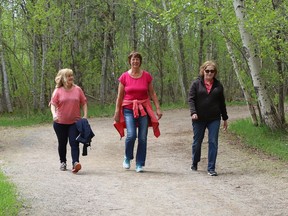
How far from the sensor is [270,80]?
471 inches

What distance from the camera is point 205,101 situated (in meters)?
8.38

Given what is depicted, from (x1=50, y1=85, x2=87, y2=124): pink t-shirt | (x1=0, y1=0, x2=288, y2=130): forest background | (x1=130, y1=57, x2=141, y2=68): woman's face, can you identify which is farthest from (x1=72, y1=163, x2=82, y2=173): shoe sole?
(x1=0, y1=0, x2=288, y2=130): forest background

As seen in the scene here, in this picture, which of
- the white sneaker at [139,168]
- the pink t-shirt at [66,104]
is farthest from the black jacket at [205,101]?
the pink t-shirt at [66,104]

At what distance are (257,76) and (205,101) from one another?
396cm

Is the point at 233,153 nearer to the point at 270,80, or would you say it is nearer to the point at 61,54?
the point at 270,80

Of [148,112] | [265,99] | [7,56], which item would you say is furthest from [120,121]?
[7,56]

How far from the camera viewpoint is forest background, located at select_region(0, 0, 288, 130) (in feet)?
38.1

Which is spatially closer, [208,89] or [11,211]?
[11,211]

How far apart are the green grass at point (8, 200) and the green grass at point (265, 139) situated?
5.32m

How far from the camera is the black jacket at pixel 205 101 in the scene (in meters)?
8.38

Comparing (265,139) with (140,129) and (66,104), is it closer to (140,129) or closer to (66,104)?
(140,129)

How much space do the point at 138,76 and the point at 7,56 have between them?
23794 mm

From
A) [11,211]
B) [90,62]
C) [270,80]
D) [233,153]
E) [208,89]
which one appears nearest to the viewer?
[11,211]

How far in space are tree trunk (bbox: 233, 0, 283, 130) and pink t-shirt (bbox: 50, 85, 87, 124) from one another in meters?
4.67
